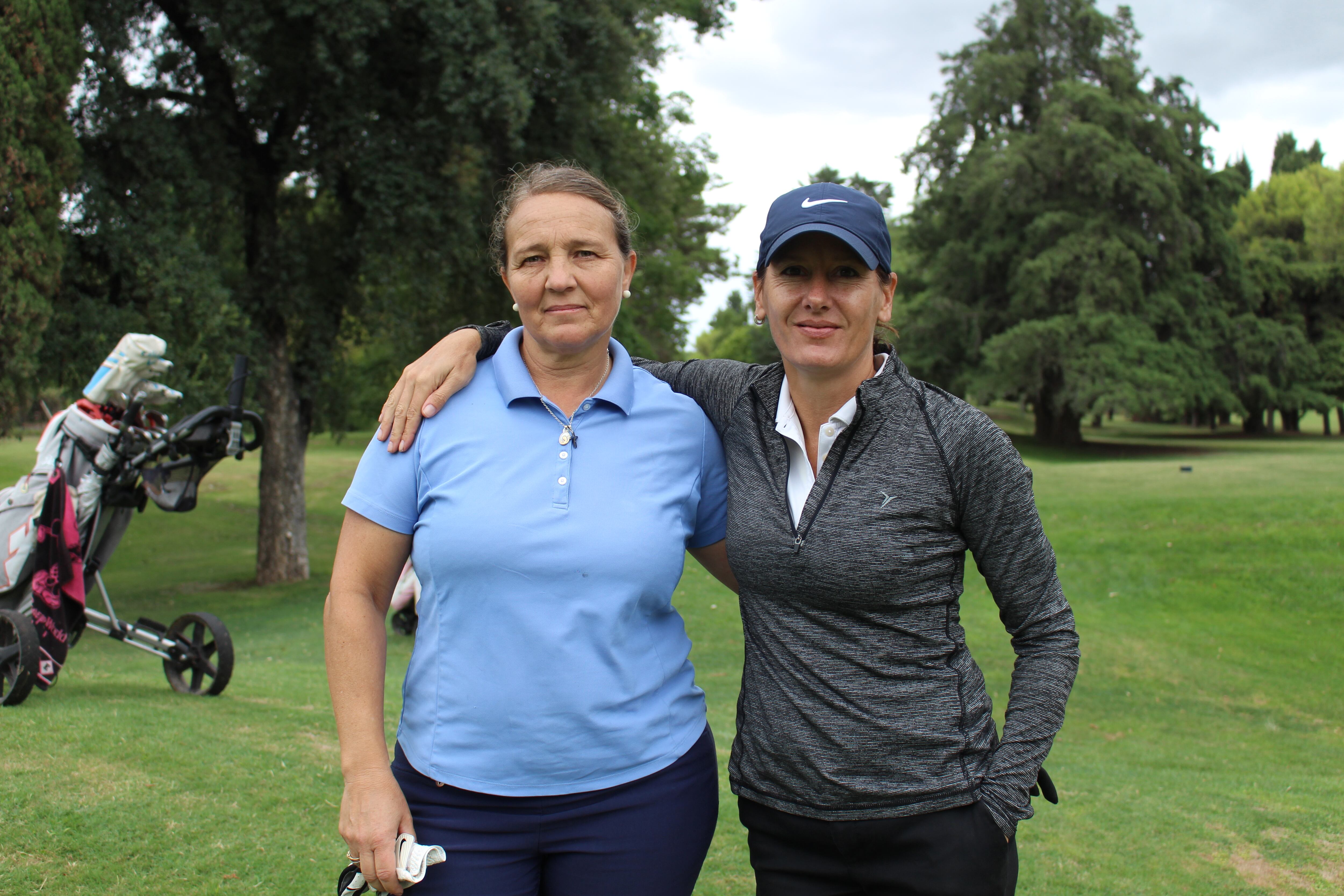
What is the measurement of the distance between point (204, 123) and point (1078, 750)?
13904 mm

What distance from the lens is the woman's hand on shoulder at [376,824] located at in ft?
6.63

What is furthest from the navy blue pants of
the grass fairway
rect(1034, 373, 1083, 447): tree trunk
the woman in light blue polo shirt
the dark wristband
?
rect(1034, 373, 1083, 447): tree trunk

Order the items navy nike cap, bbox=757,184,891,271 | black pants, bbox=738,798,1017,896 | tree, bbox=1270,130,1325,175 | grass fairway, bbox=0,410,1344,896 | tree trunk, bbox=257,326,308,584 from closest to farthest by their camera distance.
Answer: black pants, bbox=738,798,1017,896, navy nike cap, bbox=757,184,891,271, grass fairway, bbox=0,410,1344,896, tree trunk, bbox=257,326,308,584, tree, bbox=1270,130,1325,175

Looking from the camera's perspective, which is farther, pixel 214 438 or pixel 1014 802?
pixel 214 438

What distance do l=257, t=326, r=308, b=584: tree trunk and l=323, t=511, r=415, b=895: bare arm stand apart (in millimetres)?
14749

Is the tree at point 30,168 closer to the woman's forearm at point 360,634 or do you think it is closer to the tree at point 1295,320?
the woman's forearm at point 360,634

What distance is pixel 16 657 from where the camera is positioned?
6.45 meters

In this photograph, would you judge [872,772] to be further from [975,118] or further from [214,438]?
[975,118]

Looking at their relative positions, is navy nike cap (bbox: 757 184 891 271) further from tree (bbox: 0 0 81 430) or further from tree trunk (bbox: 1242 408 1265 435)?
tree trunk (bbox: 1242 408 1265 435)

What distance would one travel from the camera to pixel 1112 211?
35312 millimetres

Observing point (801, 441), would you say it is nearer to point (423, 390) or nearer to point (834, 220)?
point (834, 220)

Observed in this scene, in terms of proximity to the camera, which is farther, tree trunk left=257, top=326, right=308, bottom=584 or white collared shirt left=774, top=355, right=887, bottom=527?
tree trunk left=257, top=326, right=308, bottom=584

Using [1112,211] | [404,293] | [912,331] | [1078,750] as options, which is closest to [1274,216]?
[1112,211]

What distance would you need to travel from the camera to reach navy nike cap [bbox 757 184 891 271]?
2260 millimetres
